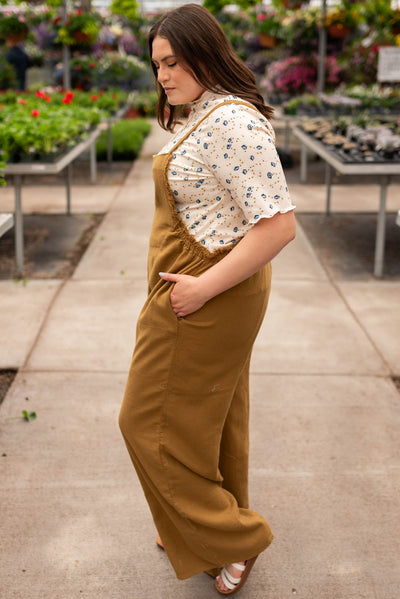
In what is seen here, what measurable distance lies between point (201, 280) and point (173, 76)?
1.61 ft

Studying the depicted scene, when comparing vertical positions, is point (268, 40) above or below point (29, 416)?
above

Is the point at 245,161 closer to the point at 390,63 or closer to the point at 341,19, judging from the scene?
the point at 390,63

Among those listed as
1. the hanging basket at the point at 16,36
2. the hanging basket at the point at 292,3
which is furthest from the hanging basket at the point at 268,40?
the hanging basket at the point at 16,36

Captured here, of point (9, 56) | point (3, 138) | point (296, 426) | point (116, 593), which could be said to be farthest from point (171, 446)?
point (9, 56)

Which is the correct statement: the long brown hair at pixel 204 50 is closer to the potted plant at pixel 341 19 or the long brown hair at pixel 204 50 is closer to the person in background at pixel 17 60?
the potted plant at pixel 341 19

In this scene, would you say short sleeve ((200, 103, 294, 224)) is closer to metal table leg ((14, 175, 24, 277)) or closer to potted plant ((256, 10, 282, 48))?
metal table leg ((14, 175, 24, 277))

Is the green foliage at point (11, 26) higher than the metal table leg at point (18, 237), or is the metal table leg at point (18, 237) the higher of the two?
the green foliage at point (11, 26)

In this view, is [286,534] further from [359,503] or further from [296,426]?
[296,426]

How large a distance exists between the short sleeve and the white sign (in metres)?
6.10

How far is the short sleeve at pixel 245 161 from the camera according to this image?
161 cm

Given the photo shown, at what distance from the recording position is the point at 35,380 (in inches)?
139

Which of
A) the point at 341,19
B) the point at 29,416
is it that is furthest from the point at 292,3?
the point at 29,416

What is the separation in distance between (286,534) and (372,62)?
33.5 ft

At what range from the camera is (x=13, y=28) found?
497 inches
